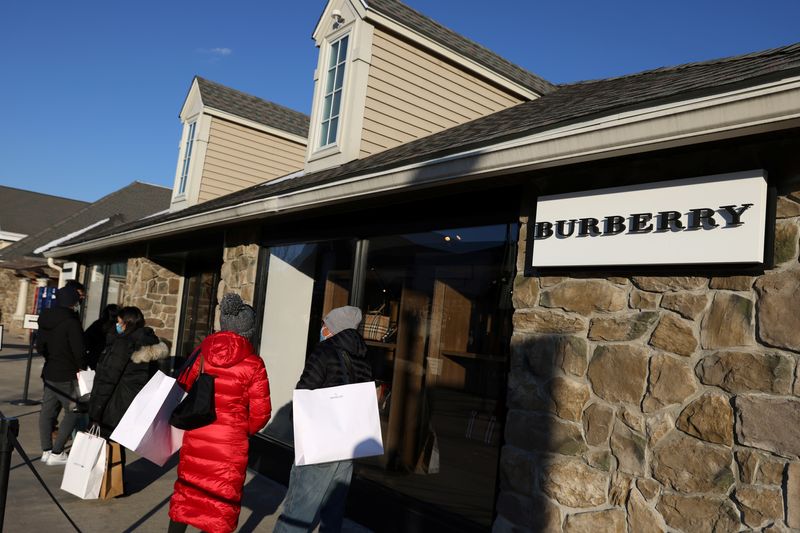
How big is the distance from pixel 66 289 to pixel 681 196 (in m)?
5.92

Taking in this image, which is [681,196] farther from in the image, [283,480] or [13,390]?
[13,390]

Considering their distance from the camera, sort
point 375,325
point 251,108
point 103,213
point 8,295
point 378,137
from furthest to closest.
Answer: point 103,213, point 8,295, point 251,108, point 378,137, point 375,325

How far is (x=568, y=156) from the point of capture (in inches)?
146

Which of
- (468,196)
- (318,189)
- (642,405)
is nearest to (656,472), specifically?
(642,405)

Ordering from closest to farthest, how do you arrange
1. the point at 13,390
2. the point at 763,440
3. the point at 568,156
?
the point at 763,440
the point at 568,156
the point at 13,390

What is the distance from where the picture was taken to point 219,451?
388 centimetres

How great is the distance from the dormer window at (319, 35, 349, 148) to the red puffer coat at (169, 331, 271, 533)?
→ 4.83m

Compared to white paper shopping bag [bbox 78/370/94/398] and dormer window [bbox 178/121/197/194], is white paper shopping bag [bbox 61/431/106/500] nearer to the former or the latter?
white paper shopping bag [bbox 78/370/94/398]

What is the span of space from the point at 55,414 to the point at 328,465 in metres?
4.11

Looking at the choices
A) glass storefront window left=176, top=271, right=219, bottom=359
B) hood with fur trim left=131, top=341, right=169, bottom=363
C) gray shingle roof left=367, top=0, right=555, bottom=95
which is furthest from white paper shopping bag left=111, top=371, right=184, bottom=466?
glass storefront window left=176, top=271, right=219, bottom=359

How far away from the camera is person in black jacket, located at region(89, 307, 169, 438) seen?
5730mm

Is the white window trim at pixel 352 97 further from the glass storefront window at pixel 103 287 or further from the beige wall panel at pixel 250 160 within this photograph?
the glass storefront window at pixel 103 287

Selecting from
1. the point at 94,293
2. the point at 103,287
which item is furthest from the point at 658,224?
the point at 94,293

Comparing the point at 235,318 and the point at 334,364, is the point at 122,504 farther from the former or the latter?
the point at 334,364
